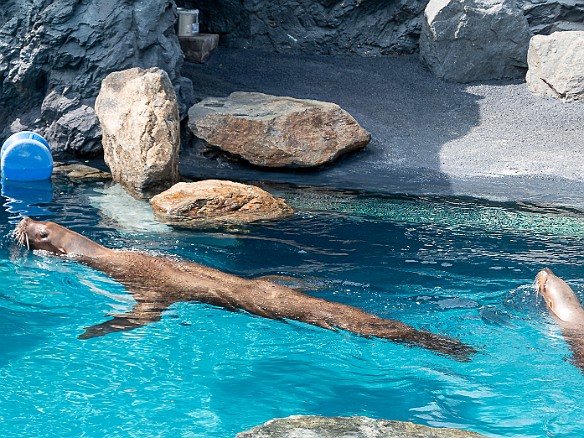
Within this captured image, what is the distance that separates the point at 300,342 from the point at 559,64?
8155mm

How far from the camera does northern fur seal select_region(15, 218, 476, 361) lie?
534 cm

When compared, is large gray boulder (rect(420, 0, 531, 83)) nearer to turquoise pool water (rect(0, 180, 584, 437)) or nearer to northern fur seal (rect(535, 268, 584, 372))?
turquoise pool water (rect(0, 180, 584, 437))

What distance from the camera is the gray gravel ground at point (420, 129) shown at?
981 cm

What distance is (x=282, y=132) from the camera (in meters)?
10.1

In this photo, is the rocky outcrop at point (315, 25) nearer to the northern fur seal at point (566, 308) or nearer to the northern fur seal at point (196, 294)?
the northern fur seal at point (196, 294)

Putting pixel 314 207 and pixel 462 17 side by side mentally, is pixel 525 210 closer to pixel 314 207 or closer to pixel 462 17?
pixel 314 207

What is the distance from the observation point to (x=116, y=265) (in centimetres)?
633

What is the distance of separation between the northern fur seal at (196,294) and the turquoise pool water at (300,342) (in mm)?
70

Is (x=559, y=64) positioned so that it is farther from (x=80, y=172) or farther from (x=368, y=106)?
(x=80, y=172)

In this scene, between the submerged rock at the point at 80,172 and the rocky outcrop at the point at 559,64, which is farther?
the rocky outcrop at the point at 559,64

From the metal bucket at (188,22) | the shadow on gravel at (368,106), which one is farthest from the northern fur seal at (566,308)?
the metal bucket at (188,22)

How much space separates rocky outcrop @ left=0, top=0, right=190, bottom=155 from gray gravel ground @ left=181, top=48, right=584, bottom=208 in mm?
1371

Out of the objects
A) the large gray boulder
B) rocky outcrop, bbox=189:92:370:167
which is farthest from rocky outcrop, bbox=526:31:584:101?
rocky outcrop, bbox=189:92:370:167

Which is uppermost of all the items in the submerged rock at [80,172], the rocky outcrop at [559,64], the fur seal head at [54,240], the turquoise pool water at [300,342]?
the rocky outcrop at [559,64]
